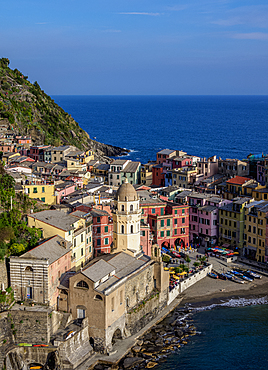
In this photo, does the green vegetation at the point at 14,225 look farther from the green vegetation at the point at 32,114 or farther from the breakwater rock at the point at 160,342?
the green vegetation at the point at 32,114

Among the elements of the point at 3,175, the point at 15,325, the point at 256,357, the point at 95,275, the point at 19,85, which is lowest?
the point at 256,357

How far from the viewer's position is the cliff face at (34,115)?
127m

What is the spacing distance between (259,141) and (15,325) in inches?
6433

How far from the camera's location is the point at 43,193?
69938mm

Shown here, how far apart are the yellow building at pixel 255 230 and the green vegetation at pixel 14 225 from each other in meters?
28.3

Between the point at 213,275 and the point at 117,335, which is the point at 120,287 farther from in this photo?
the point at 213,275

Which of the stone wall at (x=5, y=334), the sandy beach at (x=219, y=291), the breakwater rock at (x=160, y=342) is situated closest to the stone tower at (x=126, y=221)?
the breakwater rock at (x=160, y=342)

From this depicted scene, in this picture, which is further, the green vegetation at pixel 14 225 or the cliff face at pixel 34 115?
the cliff face at pixel 34 115

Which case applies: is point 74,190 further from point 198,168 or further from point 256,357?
point 256,357

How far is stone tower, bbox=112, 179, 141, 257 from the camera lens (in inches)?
2231

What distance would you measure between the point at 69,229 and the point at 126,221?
637cm

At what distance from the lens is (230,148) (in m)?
179

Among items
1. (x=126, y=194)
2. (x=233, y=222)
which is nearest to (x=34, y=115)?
(x=233, y=222)

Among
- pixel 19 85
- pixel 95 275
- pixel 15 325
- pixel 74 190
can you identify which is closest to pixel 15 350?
pixel 15 325
